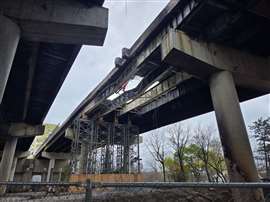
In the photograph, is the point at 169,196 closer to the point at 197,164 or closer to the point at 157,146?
the point at 197,164

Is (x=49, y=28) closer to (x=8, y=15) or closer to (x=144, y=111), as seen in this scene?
(x=8, y=15)

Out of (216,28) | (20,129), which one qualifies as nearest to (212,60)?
(216,28)

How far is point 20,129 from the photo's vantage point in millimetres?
17594

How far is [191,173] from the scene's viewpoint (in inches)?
1204

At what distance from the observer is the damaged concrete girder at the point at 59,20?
4973mm

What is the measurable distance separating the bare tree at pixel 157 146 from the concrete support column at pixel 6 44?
105 ft

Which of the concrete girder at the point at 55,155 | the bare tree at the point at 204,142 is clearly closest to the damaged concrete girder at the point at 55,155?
the concrete girder at the point at 55,155

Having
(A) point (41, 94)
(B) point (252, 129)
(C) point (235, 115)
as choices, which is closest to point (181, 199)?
(C) point (235, 115)

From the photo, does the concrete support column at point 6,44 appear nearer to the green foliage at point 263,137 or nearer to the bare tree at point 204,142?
the bare tree at point 204,142

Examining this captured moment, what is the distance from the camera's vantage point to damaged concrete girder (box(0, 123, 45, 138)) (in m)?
17.4

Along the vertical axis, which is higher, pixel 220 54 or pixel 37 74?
pixel 220 54

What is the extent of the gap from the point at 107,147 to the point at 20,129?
27.6ft

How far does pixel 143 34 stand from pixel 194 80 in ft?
15.5

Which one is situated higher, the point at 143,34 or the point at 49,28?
the point at 143,34
